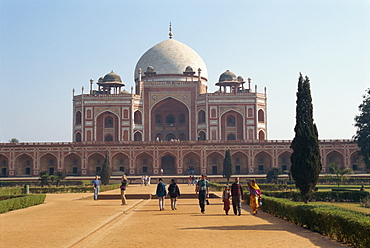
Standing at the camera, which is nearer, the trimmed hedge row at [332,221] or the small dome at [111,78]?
the trimmed hedge row at [332,221]

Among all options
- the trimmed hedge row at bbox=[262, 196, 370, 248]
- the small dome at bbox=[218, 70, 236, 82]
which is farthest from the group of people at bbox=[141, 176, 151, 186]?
the trimmed hedge row at bbox=[262, 196, 370, 248]

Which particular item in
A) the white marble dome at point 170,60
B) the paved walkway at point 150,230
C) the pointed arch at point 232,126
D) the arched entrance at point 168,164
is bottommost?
the paved walkway at point 150,230

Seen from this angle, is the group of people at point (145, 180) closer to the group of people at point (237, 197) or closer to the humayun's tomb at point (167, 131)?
the humayun's tomb at point (167, 131)

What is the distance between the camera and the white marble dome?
4959cm

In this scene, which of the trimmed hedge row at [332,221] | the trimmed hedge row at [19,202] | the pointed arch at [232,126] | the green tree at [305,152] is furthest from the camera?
the pointed arch at [232,126]

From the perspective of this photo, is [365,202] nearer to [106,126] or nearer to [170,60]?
[106,126]

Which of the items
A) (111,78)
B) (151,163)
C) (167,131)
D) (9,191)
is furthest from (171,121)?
(9,191)

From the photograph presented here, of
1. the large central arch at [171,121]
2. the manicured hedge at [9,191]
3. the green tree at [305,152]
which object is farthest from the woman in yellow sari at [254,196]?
the large central arch at [171,121]

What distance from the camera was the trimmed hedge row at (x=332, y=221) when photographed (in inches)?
286

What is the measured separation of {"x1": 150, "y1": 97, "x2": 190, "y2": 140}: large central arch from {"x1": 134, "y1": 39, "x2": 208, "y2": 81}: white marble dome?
10.3ft

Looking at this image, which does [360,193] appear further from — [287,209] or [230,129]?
[230,129]

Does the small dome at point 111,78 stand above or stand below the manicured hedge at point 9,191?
above

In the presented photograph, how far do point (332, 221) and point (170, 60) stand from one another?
4268 centimetres

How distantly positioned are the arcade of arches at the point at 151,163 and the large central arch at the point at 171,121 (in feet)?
24.1
